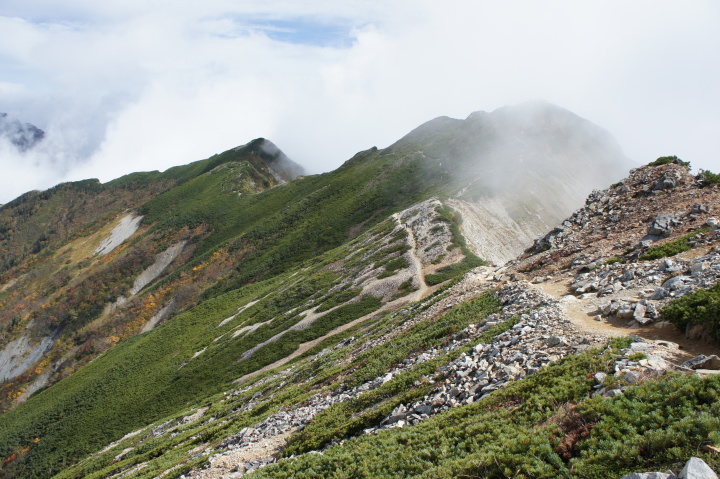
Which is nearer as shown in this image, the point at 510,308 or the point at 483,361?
the point at 483,361

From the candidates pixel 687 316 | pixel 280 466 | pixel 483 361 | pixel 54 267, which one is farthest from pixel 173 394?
pixel 54 267

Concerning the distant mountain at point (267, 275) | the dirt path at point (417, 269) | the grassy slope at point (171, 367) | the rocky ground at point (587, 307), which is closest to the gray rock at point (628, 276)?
the rocky ground at point (587, 307)

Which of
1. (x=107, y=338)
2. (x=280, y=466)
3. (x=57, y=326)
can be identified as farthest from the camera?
(x=57, y=326)

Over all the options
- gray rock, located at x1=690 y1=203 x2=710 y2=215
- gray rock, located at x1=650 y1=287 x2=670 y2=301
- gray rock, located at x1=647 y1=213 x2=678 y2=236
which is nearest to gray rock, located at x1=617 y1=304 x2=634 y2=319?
gray rock, located at x1=650 y1=287 x2=670 y2=301

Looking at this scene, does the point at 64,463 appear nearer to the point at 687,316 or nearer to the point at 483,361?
the point at 483,361

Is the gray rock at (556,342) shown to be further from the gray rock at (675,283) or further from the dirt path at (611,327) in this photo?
the gray rock at (675,283)

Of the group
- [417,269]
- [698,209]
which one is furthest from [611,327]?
[417,269]

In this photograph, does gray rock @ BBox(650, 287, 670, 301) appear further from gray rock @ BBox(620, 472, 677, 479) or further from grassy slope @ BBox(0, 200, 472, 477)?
grassy slope @ BBox(0, 200, 472, 477)

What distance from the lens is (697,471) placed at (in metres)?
8.11

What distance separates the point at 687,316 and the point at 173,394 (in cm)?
7171

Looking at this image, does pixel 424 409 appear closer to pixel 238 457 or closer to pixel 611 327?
pixel 611 327

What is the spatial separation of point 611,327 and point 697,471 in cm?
1210

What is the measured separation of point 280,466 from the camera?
18562 millimetres

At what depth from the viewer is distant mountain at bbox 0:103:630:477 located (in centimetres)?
6500
